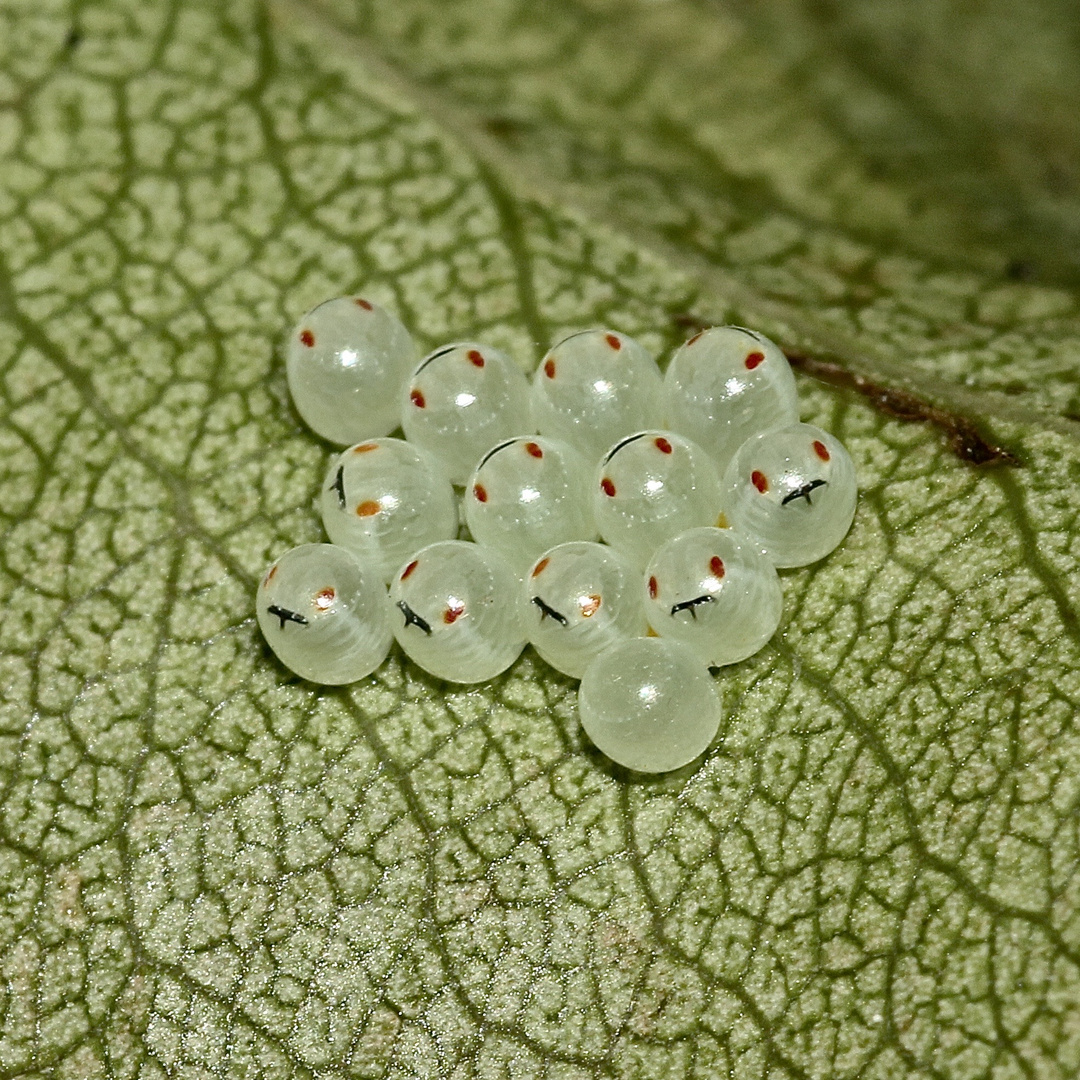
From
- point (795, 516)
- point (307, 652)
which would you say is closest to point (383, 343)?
point (307, 652)

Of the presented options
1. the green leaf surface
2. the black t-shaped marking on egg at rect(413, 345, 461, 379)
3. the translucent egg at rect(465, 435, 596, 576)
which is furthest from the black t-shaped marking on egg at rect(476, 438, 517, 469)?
the green leaf surface

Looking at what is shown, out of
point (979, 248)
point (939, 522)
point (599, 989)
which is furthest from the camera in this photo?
point (979, 248)

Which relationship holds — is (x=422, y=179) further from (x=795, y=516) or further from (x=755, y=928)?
(x=755, y=928)

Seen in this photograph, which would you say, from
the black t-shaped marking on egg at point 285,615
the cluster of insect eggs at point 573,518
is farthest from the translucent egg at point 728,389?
the black t-shaped marking on egg at point 285,615

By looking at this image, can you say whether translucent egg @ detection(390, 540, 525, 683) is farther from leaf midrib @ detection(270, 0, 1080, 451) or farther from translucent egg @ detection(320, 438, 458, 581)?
leaf midrib @ detection(270, 0, 1080, 451)

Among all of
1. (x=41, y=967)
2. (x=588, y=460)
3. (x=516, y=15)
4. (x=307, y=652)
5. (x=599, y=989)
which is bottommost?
(x=41, y=967)

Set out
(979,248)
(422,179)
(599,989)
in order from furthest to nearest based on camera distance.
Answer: (979,248) < (422,179) < (599,989)
